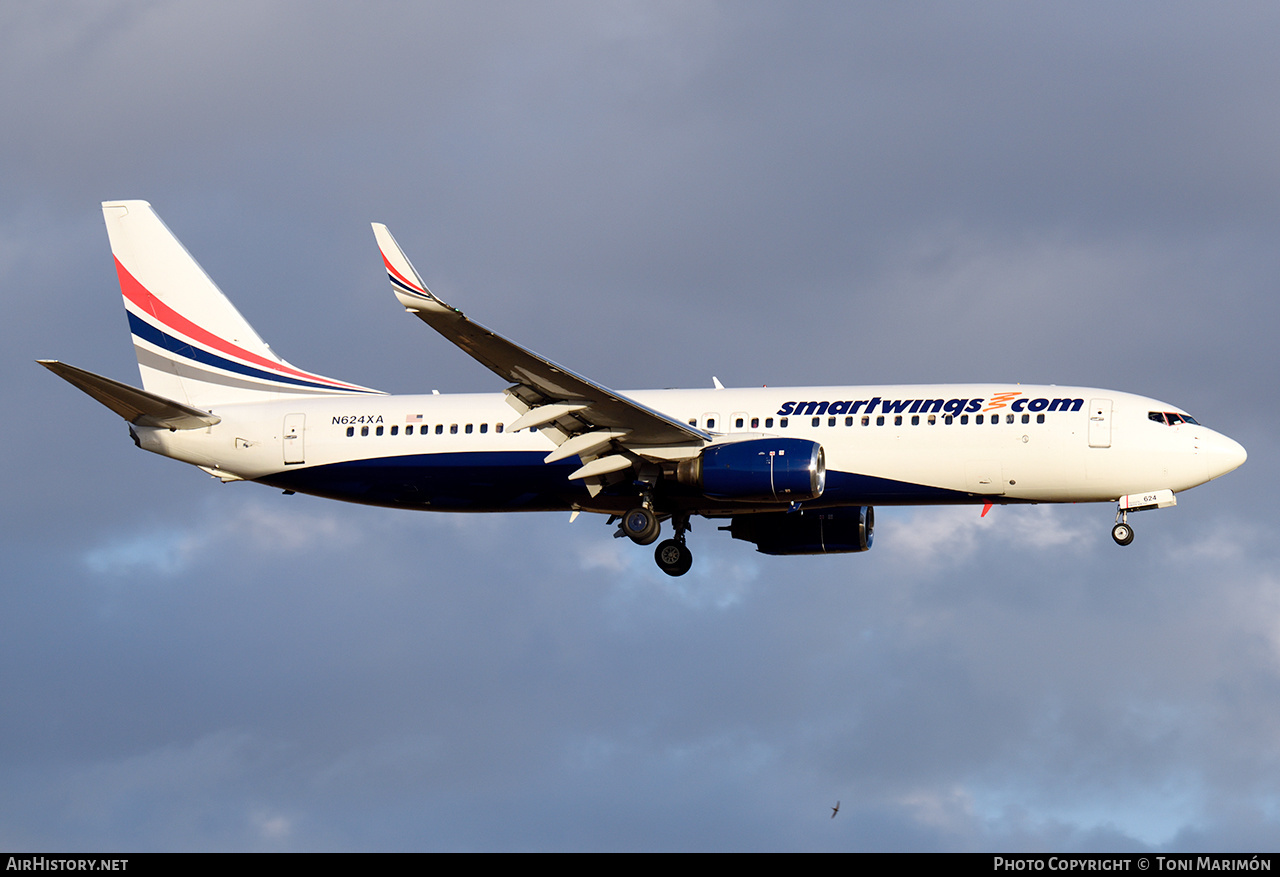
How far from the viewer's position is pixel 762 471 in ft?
142

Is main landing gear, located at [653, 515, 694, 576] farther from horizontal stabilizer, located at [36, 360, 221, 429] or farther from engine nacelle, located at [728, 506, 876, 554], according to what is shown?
horizontal stabilizer, located at [36, 360, 221, 429]

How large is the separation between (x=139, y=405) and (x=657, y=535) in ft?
52.9

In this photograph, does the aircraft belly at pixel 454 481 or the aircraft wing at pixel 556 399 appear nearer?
the aircraft wing at pixel 556 399

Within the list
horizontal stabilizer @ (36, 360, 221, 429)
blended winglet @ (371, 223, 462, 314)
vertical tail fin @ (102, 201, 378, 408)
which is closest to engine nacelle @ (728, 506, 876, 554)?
vertical tail fin @ (102, 201, 378, 408)

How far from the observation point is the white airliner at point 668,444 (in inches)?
1731

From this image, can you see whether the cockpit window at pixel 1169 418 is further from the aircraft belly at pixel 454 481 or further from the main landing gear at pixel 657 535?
the aircraft belly at pixel 454 481

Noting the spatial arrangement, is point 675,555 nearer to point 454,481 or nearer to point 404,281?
point 454,481

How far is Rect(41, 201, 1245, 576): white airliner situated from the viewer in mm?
43969

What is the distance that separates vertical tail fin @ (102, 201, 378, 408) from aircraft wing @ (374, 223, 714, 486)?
32.3 ft

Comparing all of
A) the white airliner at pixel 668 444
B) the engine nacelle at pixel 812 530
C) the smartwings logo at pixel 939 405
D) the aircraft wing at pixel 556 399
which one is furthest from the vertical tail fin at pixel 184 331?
the smartwings logo at pixel 939 405

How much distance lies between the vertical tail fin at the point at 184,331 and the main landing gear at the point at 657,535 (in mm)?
10744

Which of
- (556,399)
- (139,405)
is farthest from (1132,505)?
(139,405)
